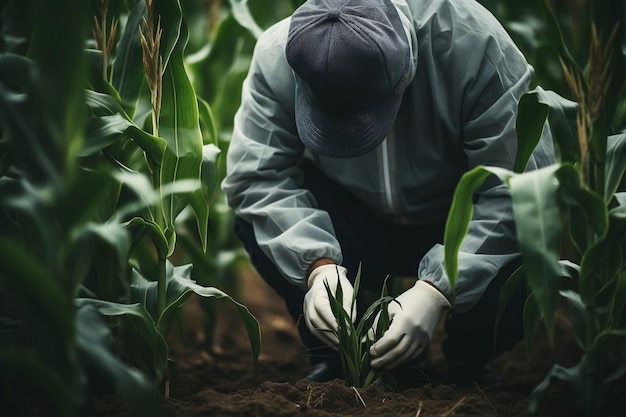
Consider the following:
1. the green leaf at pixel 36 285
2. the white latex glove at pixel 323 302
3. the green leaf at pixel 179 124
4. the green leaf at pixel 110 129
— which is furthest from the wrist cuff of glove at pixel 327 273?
the green leaf at pixel 36 285

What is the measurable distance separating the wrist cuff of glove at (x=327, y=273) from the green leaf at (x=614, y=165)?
65cm

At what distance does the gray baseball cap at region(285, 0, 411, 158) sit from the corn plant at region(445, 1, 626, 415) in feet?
0.95

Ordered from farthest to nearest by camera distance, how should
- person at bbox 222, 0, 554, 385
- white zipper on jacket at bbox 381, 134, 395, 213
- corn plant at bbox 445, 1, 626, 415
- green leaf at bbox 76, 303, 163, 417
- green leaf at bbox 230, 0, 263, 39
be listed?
green leaf at bbox 230, 0, 263, 39 < white zipper on jacket at bbox 381, 134, 395, 213 < person at bbox 222, 0, 554, 385 < corn plant at bbox 445, 1, 626, 415 < green leaf at bbox 76, 303, 163, 417

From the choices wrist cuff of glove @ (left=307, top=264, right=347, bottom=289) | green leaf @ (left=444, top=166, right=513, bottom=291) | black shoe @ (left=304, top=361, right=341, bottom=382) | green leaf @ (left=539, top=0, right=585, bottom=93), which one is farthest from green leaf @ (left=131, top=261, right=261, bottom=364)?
green leaf @ (left=539, top=0, right=585, bottom=93)

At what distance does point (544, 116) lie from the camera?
1.58 meters

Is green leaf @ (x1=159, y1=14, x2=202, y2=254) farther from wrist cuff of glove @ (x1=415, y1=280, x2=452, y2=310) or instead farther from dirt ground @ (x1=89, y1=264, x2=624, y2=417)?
wrist cuff of glove @ (x1=415, y1=280, x2=452, y2=310)

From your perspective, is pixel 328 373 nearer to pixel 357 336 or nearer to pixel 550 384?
pixel 357 336

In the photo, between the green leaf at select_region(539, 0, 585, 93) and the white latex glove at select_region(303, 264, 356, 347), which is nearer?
the green leaf at select_region(539, 0, 585, 93)

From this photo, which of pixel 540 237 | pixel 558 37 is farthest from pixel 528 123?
pixel 540 237

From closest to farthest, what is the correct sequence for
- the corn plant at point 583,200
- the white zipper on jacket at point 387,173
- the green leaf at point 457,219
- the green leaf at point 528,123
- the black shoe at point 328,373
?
the corn plant at point 583,200 → the green leaf at point 457,219 → the green leaf at point 528,123 → the white zipper on jacket at point 387,173 → the black shoe at point 328,373

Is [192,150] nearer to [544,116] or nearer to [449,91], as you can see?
[449,91]

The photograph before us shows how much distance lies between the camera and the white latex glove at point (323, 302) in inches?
72.1

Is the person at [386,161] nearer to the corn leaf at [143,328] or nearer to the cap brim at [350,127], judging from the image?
the cap brim at [350,127]

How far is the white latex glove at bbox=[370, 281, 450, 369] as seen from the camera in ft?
5.86
